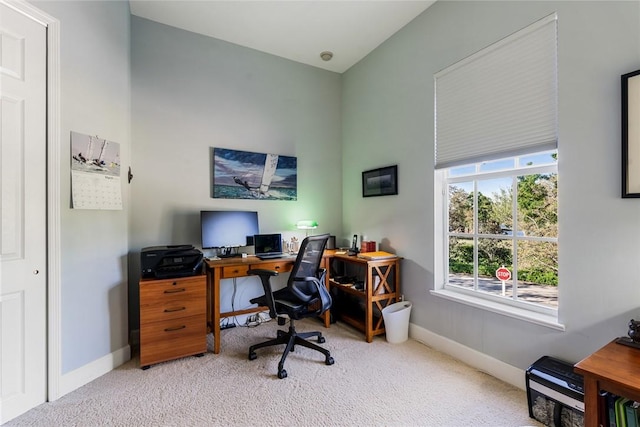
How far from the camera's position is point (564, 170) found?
5.65ft

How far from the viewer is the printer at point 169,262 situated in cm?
232

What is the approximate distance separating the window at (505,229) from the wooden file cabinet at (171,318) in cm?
224

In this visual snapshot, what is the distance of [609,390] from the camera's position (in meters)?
1.11

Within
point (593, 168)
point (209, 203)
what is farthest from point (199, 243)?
point (593, 168)

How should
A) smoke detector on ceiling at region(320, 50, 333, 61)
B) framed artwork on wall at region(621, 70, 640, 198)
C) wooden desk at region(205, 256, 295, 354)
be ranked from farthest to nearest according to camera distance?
smoke detector on ceiling at region(320, 50, 333, 61)
wooden desk at region(205, 256, 295, 354)
framed artwork on wall at region(621, 70, 640, 198)

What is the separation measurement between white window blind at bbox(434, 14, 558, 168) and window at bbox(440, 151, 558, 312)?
143 mm

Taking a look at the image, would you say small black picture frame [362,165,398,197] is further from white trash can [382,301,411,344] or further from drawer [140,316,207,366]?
drawer [140,316,207,366]

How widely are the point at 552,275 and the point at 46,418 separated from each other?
3.36 metres

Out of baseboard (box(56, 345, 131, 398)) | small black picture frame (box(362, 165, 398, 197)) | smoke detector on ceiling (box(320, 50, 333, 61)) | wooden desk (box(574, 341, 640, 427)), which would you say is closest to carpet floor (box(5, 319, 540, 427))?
baseboard (box(56, 345, 131, 398))

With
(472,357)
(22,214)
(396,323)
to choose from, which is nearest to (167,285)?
(22,214)

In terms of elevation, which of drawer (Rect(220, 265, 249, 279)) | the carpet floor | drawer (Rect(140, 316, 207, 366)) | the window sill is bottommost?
the carpet floor

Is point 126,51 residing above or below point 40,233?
above

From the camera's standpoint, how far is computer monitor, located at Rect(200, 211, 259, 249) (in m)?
2.81

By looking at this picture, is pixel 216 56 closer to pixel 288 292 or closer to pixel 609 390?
pixel 288 292
